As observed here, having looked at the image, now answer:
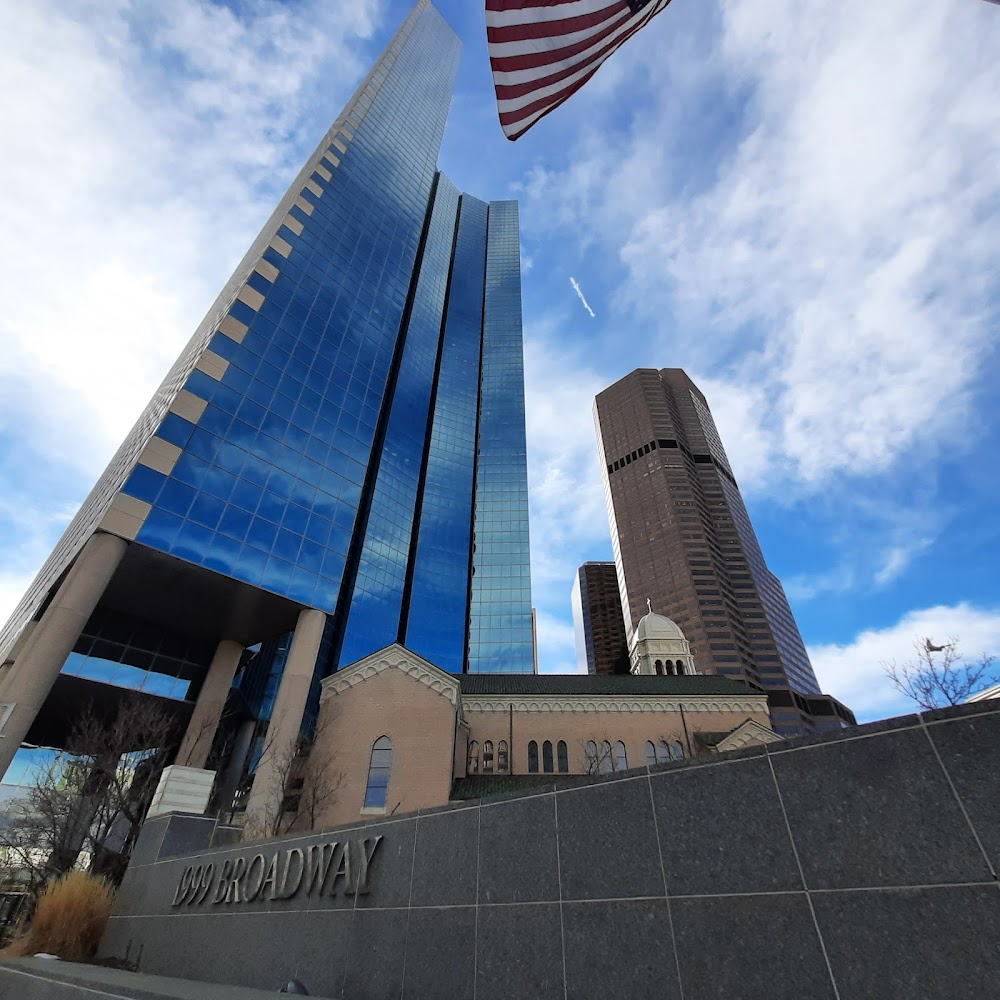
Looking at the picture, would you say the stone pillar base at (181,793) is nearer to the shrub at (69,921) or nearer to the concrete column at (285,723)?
the shrub at (69,921)

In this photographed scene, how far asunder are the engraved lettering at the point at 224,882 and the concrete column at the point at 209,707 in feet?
86.8

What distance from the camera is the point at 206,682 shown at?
34938 mm

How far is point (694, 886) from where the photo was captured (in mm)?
4664

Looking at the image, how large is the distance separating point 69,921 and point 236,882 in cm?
604

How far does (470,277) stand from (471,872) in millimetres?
109855

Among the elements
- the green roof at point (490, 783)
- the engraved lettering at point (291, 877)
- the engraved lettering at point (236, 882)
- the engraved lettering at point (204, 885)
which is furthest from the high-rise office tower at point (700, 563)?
the engraved lettering at point (291, 877)

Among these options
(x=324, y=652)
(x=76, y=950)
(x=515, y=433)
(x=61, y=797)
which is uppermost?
(x=515, y=433)

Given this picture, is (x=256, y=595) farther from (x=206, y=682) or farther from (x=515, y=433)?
(x=515, y=433)

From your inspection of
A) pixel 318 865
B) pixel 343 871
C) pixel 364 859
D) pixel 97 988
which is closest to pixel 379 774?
pixel 318 865

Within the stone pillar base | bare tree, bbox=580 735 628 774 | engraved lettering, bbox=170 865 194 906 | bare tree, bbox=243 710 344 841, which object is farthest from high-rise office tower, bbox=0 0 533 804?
bare tree, bbox=580 735 628 774

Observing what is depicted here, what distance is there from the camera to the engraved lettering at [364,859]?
23.9ft

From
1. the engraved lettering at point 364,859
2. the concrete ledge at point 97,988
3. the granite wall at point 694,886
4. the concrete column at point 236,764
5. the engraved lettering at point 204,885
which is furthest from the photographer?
the concrete column at point 236,764

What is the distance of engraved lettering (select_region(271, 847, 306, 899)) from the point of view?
8195 millimetres

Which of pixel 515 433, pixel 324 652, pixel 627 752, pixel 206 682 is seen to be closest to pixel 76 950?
pixel 206 682
